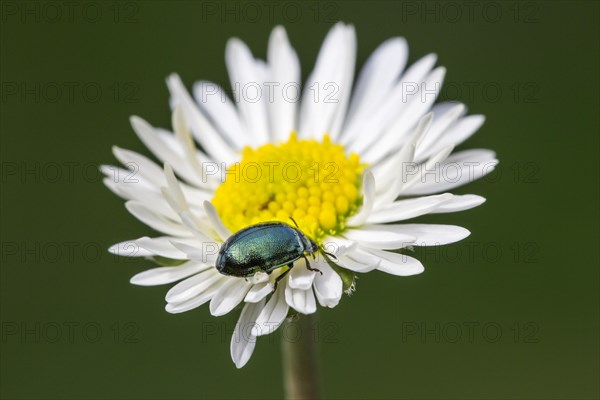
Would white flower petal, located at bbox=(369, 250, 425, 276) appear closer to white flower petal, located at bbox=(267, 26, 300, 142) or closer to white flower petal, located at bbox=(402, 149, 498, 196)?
white flower petal, located at bbox=(402, 149, 498, 196)

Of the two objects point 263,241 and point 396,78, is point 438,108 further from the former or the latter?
point 263,241

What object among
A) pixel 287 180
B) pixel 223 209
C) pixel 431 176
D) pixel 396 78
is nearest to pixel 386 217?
pixel 431 176

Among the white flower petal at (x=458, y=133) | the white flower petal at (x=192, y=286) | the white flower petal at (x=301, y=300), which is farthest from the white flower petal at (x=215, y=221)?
the white flower petal at (x=458, y=133)

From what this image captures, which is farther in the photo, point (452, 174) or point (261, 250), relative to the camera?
point (452, 174)

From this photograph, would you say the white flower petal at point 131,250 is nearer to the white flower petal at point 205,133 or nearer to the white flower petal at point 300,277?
the white flower petal at point 300,277

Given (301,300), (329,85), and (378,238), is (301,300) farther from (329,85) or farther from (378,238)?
(329,85)

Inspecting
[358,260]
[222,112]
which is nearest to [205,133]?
[222,112]
